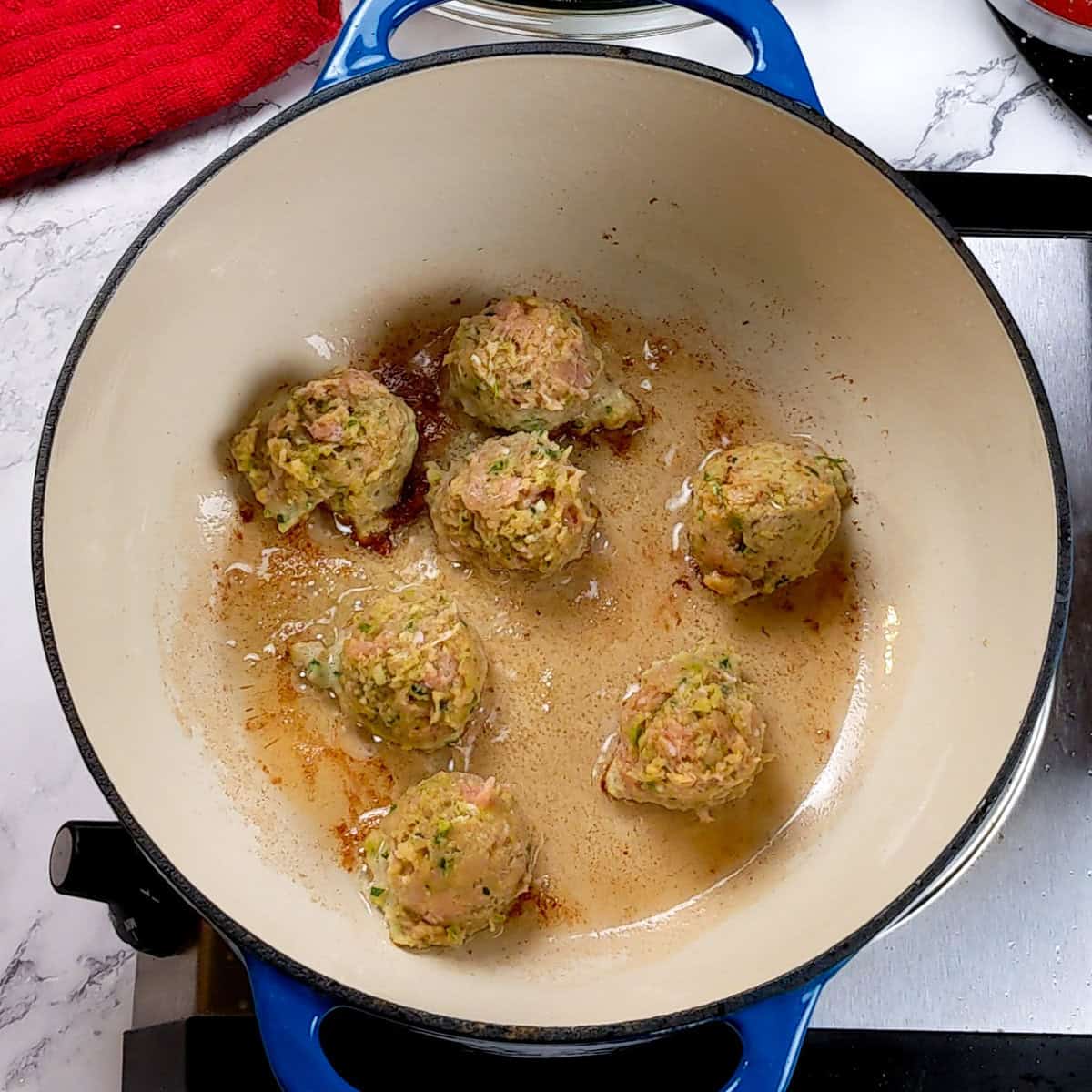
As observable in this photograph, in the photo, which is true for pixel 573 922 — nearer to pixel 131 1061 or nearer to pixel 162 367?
pixel 131 1061

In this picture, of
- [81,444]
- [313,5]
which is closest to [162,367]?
[81,444]

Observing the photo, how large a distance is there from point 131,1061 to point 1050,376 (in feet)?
3.88

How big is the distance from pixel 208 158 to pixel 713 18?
67 cm

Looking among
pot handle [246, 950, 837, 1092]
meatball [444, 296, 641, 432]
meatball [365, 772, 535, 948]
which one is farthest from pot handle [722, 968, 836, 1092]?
meatball [444, 296, 641, 432]

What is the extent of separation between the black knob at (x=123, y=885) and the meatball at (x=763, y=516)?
0.64 m

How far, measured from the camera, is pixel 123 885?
118 centimetres

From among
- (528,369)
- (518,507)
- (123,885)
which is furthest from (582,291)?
(123,885)

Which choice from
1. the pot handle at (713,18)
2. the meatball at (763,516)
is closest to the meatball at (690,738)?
the meatball at (763,516)

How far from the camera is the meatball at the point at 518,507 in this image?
1.29 metres

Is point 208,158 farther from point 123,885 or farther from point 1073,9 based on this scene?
point 1073,9

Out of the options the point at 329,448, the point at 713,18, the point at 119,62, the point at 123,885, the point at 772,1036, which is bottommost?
the point at 123,885

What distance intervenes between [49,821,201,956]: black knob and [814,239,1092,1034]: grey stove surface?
641 millimetres

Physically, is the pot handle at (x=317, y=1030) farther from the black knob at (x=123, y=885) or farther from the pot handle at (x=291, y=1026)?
the black knob at (x=123, y=885)

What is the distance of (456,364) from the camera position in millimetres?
1364
